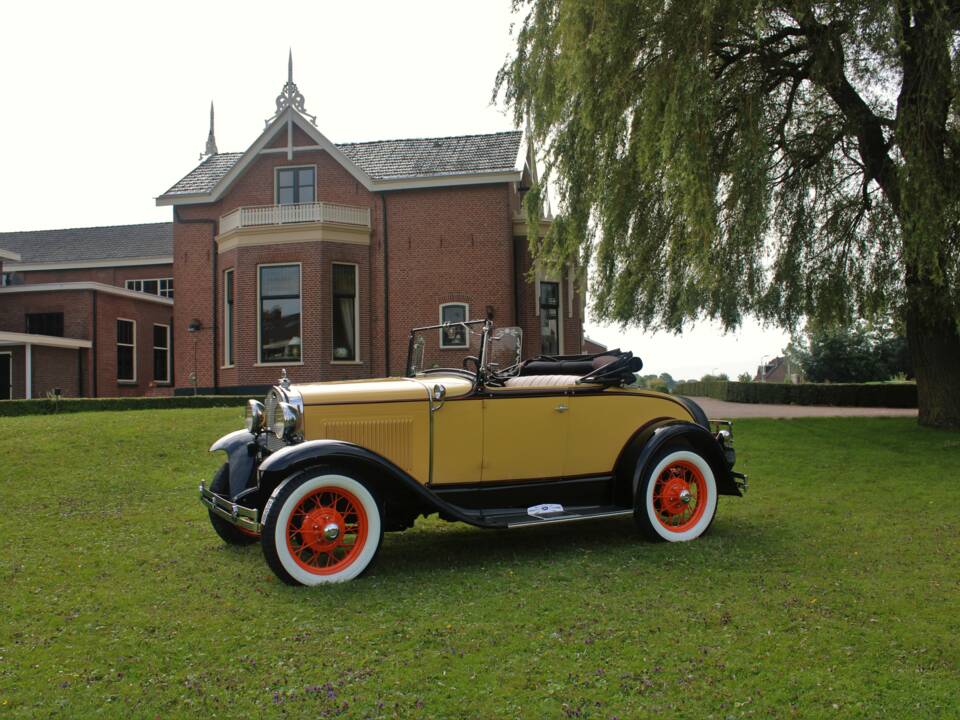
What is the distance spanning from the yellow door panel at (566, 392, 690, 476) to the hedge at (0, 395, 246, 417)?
471 inches

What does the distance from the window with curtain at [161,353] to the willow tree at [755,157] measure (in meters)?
18.8

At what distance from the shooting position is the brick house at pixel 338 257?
20562mm

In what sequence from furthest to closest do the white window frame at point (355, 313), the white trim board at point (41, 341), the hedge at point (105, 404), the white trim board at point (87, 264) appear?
the white trim board at point (87, 264), the white trim board at point (41, 341), the white window frame at point (355, 313), the hedge at point (105, 404)

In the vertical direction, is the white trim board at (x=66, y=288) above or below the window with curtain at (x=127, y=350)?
above

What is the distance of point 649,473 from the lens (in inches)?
239

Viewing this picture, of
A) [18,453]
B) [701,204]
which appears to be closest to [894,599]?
[701,204]

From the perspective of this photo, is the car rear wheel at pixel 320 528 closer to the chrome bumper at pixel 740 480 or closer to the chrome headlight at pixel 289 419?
the chrome headlight at pixel 289 419

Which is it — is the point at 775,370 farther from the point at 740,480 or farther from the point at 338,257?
the point at 740,480

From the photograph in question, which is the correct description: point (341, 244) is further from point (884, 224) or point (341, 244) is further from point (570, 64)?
point (884, 224)

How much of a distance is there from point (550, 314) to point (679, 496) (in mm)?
16424

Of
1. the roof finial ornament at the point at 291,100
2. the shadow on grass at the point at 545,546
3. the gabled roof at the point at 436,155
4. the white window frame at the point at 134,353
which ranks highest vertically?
the roof finial ornament at the point at 291,100

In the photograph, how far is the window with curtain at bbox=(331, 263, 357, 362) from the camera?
69.0ft

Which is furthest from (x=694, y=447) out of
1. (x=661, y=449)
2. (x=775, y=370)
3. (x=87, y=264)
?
(x=775, y=370)

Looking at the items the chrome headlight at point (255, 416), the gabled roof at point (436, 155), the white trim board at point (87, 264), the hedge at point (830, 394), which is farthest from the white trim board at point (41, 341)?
the hedge at point (830, 394)
